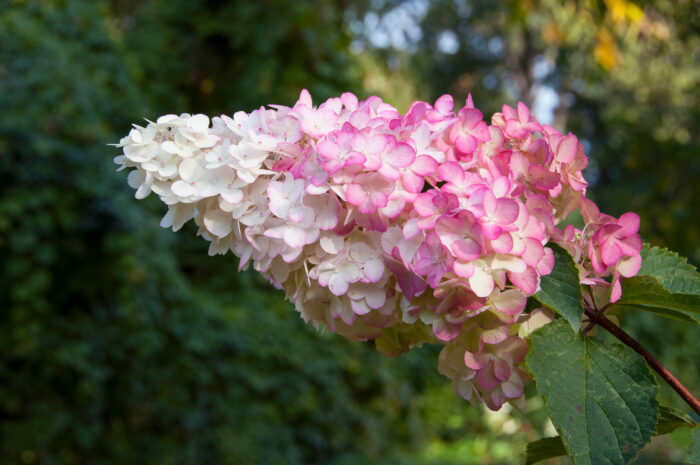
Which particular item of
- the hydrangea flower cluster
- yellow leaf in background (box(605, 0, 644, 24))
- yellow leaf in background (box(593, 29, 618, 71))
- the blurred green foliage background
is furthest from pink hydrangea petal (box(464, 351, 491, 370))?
yellow leaf in background (box(593, 29, 618, 71))

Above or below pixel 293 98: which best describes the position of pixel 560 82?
below

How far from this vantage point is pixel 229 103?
3781 mm

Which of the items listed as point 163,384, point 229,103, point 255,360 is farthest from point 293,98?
point 163,384

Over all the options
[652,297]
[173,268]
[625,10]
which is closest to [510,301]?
[652,297]

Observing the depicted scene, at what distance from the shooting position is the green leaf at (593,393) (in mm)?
533

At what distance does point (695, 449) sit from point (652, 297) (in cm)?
14

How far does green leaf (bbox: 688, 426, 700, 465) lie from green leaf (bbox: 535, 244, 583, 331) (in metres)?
0.13

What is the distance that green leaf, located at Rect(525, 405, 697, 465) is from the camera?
63cm

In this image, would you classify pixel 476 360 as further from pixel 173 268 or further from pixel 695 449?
pixel 173 268

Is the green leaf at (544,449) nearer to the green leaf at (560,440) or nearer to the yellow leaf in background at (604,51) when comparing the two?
the green leaf at (560,440)

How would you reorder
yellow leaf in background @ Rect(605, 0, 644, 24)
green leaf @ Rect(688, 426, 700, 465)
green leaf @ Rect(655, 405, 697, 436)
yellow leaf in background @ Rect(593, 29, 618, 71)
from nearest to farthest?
green leaf @ Rect(688, 426, 700, 465)
green leaf @ Rect(655, 405, 697, 436)
yellow leaf in background @ Rect(605, 0, 644, 24)
yellow leaf in background @ Rect(593, 29, 618, 71)

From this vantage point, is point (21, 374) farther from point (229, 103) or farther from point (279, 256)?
point (279, 256)

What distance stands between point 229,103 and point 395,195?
11.2 ft

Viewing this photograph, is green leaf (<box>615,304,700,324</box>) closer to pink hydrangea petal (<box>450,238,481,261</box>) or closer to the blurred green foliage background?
pink hydrangea petal (<box>450,238,481,261</box>)
